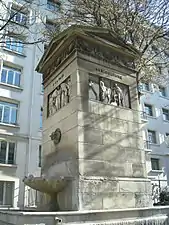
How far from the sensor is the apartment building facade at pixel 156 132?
2436cm

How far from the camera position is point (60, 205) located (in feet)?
16.8

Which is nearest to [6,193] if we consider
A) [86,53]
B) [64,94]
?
[64,94]

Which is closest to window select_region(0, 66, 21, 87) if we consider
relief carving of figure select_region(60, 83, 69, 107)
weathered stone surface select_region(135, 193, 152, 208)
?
relief carving of figure select_region(60, 83, 69, 107)

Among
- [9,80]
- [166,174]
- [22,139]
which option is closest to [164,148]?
[166,174]

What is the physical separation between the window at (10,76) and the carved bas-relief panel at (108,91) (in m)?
14.9

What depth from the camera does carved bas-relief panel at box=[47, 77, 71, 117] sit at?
6164 millimetres

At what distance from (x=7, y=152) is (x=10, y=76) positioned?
645cm

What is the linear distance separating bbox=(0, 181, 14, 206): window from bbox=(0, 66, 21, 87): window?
315 inches

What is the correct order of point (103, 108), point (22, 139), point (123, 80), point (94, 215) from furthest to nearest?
point (22, 139), point (123, 80), point (103, 108), point (94, 215)

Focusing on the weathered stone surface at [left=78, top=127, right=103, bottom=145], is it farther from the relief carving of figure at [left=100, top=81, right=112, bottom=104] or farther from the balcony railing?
the balcony railing

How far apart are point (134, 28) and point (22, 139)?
11.7 meters

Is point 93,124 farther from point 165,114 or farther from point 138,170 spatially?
point 165,114

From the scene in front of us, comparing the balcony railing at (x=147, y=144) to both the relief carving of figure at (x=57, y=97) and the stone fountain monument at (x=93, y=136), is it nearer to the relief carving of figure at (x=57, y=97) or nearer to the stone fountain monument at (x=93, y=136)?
the stone fountain monument at (x=93, y=136)

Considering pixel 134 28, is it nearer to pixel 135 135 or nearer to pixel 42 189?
pixel 135 135
